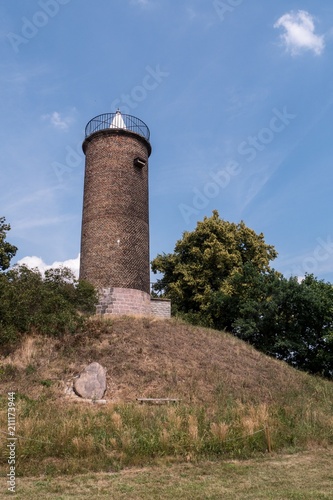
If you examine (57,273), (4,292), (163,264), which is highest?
(163,264)

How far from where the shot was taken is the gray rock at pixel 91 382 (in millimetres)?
13987

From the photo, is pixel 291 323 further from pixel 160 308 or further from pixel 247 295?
pixel 160 308

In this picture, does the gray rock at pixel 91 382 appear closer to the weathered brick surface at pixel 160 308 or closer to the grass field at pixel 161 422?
the grass field at pixel 161 422

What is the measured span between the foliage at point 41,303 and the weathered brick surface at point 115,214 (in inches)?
115

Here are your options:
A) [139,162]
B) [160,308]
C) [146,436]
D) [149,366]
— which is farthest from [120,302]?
[146,436]

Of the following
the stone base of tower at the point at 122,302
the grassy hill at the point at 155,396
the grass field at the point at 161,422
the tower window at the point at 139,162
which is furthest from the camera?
the tower window at the point at 139,162

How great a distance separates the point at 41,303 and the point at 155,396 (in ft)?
21.4

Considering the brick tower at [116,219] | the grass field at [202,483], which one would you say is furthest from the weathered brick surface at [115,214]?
the grass field at [202,483]

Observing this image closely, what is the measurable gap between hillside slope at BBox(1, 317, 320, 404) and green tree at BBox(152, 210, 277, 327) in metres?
10.6

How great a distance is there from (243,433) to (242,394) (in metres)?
5.33

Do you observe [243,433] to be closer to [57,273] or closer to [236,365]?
[236,365]

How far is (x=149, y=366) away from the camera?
1585cm

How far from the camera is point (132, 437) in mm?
9117

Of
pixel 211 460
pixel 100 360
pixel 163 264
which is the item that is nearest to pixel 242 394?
pixel 100 360
